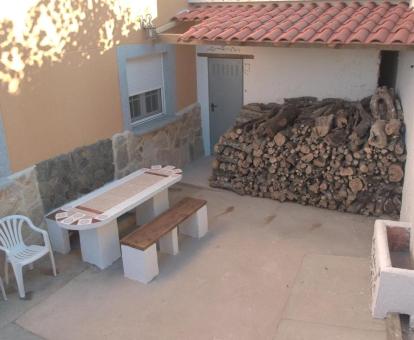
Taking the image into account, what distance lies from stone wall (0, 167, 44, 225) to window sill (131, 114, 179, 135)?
2388 millimetres

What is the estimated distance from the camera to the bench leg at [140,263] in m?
5.89

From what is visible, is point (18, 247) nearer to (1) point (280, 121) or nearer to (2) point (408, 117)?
(1) point (280, 121)

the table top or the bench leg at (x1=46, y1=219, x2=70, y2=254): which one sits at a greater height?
the table top

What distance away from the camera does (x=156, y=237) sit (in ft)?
19.9

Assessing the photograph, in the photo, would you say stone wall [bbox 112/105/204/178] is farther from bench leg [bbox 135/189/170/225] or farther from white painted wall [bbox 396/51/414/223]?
white painted wall [bbox 396/51/414/223]

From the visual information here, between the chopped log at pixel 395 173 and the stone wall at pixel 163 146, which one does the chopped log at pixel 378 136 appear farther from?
the stone wall at pixel 163 146

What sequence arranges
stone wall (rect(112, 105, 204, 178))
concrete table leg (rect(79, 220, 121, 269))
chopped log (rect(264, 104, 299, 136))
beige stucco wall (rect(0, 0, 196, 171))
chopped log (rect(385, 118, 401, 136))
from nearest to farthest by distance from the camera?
beige stucco wall (rect(0, 0, 196, 171)), concrete table leg (rect(79, 220, 121, 269)), chopped log (rect(385, 118, 401, 136)), chopped log (rect(264, 104, 299, 136)), stone wall (rect(112, 105, 204, 178))

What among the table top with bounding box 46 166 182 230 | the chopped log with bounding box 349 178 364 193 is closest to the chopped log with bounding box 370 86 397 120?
the chopped log with bounding box 349 178 364 193

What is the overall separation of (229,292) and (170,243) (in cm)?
131

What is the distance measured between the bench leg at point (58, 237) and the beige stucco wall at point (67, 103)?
1.01 metres

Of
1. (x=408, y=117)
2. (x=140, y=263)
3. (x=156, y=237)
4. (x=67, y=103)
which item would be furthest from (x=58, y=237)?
(x=408, y=117)

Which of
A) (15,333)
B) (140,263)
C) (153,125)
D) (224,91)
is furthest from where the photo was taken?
(224,91)

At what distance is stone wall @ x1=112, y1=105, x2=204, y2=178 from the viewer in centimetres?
815

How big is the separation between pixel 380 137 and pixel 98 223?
4.49 metres
